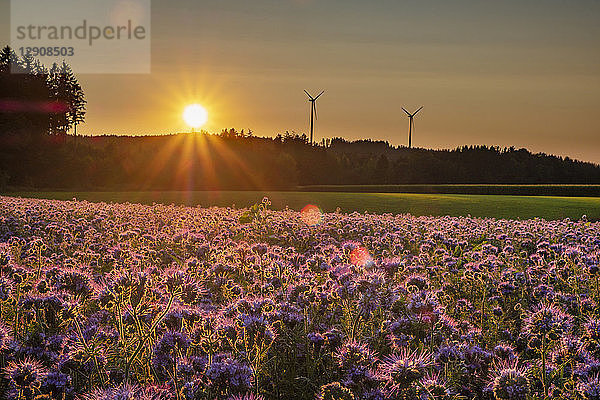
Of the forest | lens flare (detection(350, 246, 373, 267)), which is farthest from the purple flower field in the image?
the forest

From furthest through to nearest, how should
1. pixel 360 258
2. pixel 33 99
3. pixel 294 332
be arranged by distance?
pixel 33 99
pixel 360 258
pixel 294 332

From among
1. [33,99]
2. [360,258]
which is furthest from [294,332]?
[33,99]

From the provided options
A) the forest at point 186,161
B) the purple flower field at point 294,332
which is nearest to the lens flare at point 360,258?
the purple flower field at point 294,332

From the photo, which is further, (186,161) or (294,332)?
(186,161)

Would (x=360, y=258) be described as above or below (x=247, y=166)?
below

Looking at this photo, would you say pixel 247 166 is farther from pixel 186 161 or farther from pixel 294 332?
pixel 294 332

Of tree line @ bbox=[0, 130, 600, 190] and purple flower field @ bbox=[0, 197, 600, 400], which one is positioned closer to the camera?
purple flower field @ bbox=[0, 197, 600, 400]

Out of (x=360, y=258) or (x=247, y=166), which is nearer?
(x=360, y=258)

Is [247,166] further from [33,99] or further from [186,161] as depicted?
[33,99]

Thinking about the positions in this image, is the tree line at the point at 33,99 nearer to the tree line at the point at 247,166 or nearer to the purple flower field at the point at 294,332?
the tree line at the point at 247,166

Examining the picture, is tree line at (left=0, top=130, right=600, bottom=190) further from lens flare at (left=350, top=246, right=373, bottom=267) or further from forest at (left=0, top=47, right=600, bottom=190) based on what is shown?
Answer: lens flare at (left=350, top=246, right=373, bottom=267)

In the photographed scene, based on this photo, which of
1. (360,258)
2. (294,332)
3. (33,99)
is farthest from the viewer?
A: (33,99)

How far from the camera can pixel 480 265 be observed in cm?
760

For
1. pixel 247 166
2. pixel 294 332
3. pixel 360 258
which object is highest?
pixel 247 166
